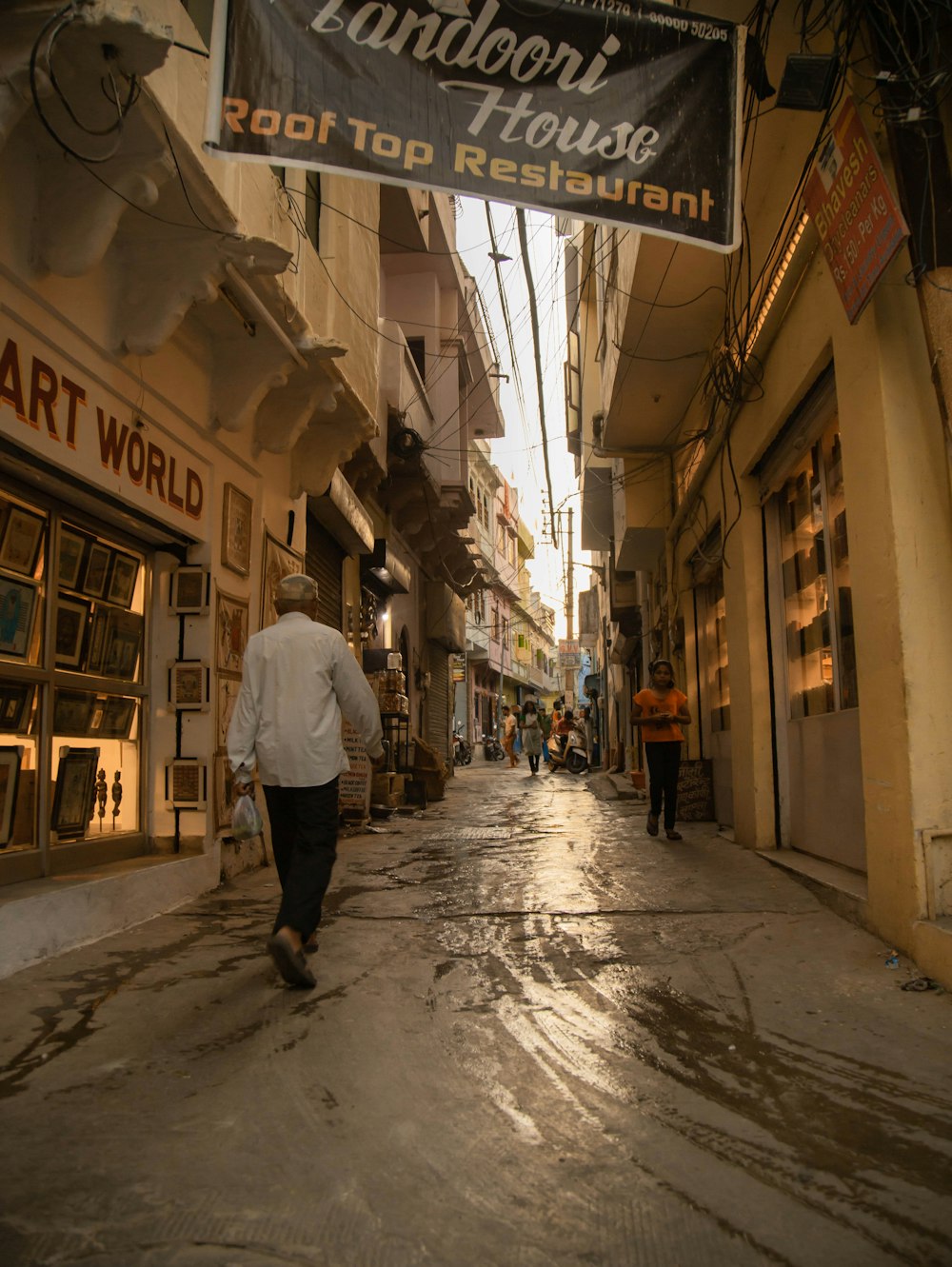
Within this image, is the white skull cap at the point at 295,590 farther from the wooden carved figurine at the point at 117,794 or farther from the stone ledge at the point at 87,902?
the wooden carved figurine at the point at 117,794

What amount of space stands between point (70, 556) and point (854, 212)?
4306 millimetres

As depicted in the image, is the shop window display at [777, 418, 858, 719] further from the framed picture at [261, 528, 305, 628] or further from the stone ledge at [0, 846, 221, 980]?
the stone ledge at [0, 846, 221, 980]

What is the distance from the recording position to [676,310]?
884cm

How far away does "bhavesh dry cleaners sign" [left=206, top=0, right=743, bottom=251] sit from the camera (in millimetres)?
3680

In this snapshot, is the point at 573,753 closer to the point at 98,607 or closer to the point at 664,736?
the point at 664,736

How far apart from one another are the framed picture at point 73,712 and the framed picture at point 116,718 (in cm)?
14

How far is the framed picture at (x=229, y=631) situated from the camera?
6.45 meters

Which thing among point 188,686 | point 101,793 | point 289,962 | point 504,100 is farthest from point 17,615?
point 504,100

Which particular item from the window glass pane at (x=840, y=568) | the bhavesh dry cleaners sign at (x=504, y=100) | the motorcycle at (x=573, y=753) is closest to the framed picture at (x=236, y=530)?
the bhavesh dry cleaners sign at (x=504, y=100)

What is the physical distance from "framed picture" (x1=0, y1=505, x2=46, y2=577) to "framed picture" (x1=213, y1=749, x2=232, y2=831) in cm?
196

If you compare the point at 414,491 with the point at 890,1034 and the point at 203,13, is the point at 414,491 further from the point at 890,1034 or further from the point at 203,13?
the point at 890,1034

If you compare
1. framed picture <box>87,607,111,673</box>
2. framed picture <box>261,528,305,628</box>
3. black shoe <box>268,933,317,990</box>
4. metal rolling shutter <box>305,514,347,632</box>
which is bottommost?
black shoe <box>268,933,317,990</box>

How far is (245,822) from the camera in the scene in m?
4.09

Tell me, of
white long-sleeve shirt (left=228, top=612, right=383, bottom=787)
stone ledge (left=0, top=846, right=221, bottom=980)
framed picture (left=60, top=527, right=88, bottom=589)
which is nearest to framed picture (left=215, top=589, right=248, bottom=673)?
framed picture (left=60, top=527, right=88, bottom=589)
